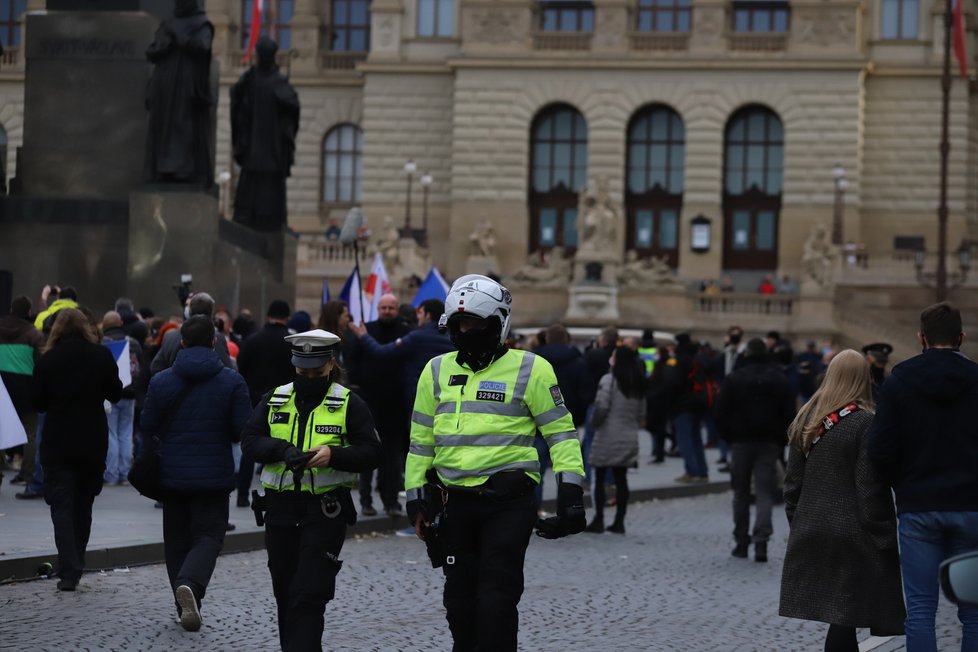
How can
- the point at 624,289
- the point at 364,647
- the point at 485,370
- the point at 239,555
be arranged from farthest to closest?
1. the point at 624,289
2. the point at 239,555
3. the point at 364,647
4. the point at 485,370

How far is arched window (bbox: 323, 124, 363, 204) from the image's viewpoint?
62.9 meters

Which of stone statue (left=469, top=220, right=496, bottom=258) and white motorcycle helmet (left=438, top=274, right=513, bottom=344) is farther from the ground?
stone statue (left=469, top=220, right=496, bottom=258)

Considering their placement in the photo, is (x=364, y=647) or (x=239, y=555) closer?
(x=364, y=647)

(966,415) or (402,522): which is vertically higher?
(966,415)

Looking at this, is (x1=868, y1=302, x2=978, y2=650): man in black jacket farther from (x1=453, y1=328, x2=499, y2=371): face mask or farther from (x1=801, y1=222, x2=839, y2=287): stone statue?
(x1=801, y1=222, x2=839, y2=287): stone statue

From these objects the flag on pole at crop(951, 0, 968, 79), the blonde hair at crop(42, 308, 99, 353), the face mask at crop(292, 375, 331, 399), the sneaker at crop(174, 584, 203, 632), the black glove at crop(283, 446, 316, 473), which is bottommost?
the sneaker at crop(174, 584, 203, 632)

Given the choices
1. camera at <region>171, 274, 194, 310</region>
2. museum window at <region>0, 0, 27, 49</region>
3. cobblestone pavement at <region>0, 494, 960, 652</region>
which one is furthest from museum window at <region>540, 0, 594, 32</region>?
cobblestone pavement at <region>0, 494, 960, 652</region>

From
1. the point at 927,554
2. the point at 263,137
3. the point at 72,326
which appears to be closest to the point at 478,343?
the point at 927,554

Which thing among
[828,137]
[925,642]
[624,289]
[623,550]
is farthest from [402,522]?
[828,137]

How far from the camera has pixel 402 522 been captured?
1698cm

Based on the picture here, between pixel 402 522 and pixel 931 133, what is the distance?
44.3 metres

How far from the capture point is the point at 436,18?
60250mm

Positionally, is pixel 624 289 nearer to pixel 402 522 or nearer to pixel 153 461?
pixel 402 522

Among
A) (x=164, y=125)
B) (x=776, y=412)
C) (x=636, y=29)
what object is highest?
(x=636, y=29)
